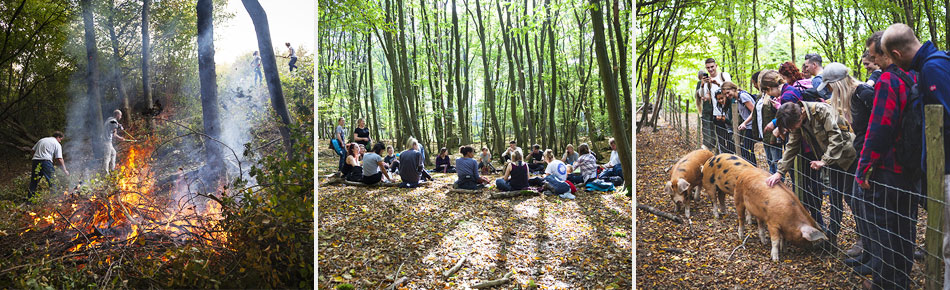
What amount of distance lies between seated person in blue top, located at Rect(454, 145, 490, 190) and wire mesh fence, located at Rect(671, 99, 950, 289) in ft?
5.94

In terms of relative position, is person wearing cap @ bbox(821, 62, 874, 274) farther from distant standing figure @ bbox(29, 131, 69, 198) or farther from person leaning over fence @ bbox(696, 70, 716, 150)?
distant standing figure @ bbox(29, 131, 69, 198)

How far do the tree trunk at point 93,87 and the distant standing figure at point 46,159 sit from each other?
24cm

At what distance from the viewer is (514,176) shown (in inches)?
130

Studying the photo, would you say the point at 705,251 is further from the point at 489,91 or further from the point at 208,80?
the point at 208,80

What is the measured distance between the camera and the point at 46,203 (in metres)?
3.36

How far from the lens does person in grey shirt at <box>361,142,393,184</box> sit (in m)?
3.38

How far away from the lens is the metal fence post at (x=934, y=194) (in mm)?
2213

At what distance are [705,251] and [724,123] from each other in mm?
818

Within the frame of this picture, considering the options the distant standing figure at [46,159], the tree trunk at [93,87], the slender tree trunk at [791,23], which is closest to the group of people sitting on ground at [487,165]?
the slender tree trunk at [791,23]

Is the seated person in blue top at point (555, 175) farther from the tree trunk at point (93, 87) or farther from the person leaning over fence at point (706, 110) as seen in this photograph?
the tree trunk at point (93, 87)

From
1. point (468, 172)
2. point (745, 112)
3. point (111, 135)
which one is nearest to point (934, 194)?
point (745, 112)

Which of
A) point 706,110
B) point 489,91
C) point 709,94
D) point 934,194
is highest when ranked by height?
point 489,91

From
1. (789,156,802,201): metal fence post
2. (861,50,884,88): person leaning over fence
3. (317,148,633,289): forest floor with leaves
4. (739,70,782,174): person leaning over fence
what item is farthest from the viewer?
(317,148,633,289): forest floor with leaves

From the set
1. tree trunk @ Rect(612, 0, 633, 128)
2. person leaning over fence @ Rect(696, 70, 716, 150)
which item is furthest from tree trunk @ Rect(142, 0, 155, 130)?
person leaning over fence @ Rect(696, 70, 716, 150)
